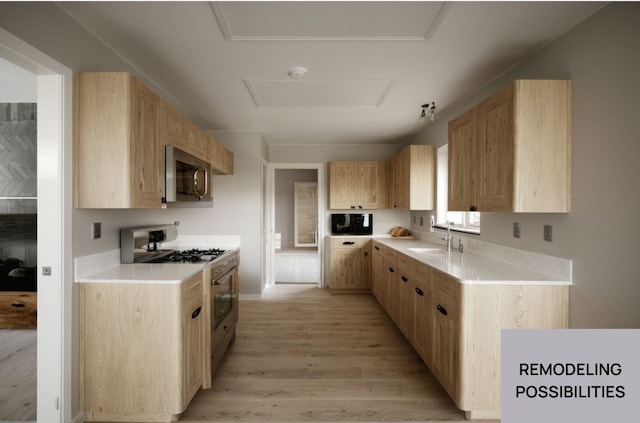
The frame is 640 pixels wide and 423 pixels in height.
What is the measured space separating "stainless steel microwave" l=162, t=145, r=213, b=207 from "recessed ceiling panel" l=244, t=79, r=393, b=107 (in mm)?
855

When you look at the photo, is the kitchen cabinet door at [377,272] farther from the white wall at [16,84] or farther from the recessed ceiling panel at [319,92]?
the white wall at [16,84]

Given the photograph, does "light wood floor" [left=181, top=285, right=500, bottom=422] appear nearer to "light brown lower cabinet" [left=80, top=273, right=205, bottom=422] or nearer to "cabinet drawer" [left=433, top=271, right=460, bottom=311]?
"light brown lower cabinet" [left=80, top=273, right=205, bottom=422]

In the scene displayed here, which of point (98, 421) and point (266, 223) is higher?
point (266, 223)

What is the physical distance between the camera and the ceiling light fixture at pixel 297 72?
7.87 ft

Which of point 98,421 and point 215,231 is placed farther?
point 215,231

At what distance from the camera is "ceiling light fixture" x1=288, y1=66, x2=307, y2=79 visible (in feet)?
7.87

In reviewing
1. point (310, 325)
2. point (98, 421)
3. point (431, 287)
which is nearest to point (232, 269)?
point (310, 325)

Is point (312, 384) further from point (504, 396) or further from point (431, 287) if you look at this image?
point (504, 396)

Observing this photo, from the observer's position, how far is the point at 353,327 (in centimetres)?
342

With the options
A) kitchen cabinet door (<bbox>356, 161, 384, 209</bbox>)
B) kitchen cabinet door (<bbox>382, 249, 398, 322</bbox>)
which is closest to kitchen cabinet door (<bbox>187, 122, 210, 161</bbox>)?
kitchen cabinet door (<bbox>382, 249, 398, 322</bbox>)

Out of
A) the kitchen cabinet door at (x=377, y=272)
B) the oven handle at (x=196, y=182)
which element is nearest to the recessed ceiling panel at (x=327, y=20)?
the oven handle at (x=196, y=182)

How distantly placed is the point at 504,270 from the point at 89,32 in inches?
126

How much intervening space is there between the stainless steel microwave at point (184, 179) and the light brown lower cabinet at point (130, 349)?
71 centimetres

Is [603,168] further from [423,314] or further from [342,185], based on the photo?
[342,185]
